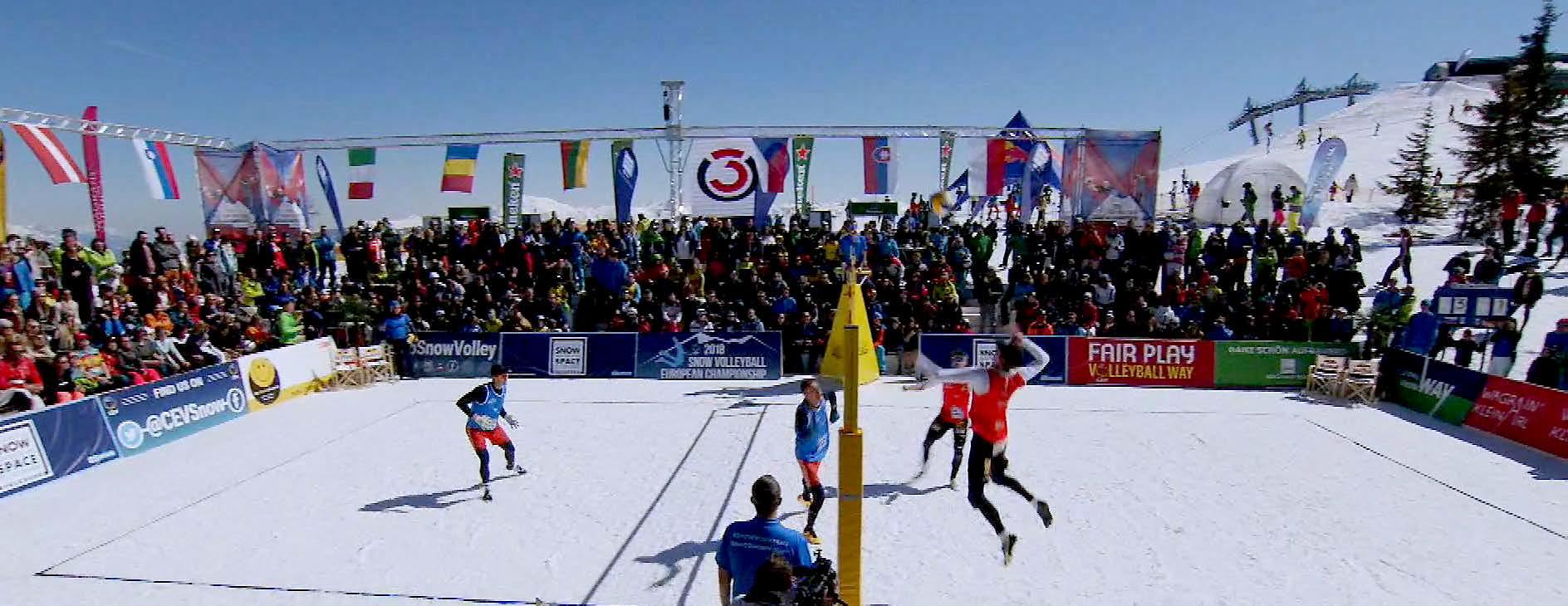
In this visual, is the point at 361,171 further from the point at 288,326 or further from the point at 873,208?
the point at 873,208

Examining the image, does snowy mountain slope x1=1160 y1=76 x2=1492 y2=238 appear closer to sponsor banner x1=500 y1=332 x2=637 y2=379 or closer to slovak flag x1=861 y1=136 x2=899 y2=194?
slovak flag x1=861 y1=136 x2=899 y2=194

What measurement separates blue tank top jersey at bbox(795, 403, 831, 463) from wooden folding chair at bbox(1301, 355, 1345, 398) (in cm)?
1158

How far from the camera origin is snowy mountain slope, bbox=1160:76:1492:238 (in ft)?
112

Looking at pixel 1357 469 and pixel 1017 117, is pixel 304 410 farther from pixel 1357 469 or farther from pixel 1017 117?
pixel 1017 117

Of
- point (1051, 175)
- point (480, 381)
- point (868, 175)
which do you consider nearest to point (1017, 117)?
point (1051, 175)

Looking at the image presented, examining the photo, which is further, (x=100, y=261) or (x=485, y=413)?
(x=100, y=261)

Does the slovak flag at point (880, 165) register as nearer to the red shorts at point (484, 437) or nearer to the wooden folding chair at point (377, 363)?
the wooden folding chair at point (377, 363)

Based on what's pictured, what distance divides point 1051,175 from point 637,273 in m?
11.0

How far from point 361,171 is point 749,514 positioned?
17606 millimetres

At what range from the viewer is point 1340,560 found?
7703mm

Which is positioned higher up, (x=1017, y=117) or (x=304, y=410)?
(x=1017, y=117)

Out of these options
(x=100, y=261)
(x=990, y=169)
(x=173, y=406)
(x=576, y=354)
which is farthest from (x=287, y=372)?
(x=990, y=169)

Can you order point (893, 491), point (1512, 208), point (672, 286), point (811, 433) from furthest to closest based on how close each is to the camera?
point (1512, 208) < point (672, 286) < point (893, 491) < point (811, 433)

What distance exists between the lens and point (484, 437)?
9734 mm
